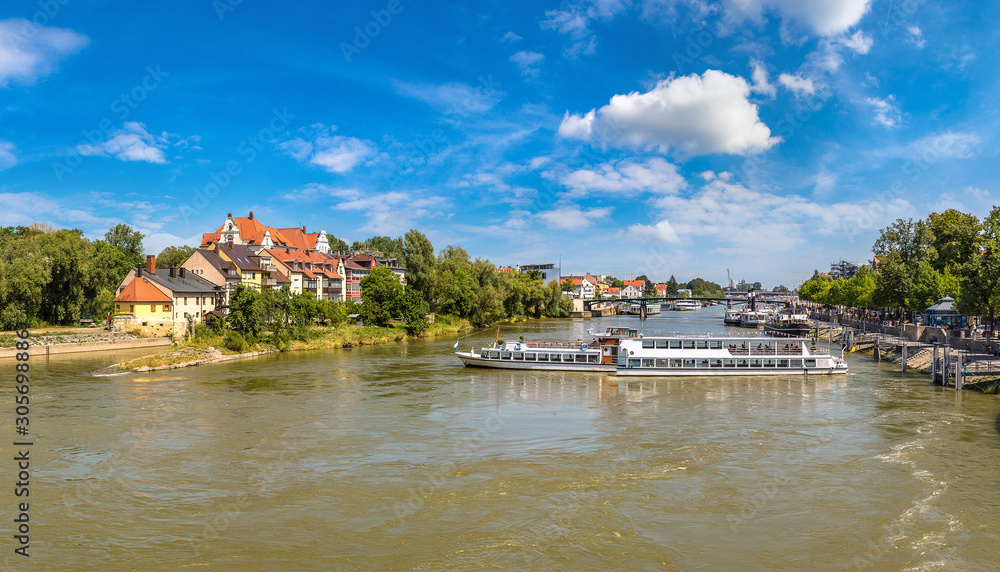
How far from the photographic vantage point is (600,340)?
49.8 meters

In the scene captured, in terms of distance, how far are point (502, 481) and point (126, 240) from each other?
99.8 m

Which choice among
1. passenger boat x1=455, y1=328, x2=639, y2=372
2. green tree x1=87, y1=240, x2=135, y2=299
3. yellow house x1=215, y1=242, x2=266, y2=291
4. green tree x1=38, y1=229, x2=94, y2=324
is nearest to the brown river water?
passenger boat x1=455, y1=328, x2=639, y2=372

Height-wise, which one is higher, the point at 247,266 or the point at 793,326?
the point at 247,266

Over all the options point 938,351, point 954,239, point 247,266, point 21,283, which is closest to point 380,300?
point 247,266

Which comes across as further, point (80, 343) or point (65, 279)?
point (65, 279)

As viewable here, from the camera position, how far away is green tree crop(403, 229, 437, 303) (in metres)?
92.2

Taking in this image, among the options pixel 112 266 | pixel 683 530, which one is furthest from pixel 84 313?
pixel 683 530

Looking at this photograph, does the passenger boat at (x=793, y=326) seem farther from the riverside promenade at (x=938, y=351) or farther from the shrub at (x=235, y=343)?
the shrub at (x=235, y=343)

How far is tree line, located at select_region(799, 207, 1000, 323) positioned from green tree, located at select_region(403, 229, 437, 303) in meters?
59.8

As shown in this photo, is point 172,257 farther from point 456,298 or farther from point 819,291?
point 819,291

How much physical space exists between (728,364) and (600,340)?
10.0m

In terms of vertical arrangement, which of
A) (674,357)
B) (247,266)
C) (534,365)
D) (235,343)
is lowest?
(534,365)

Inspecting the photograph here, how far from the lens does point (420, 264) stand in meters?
91.9

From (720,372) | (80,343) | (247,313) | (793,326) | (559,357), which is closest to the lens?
(720,372)
